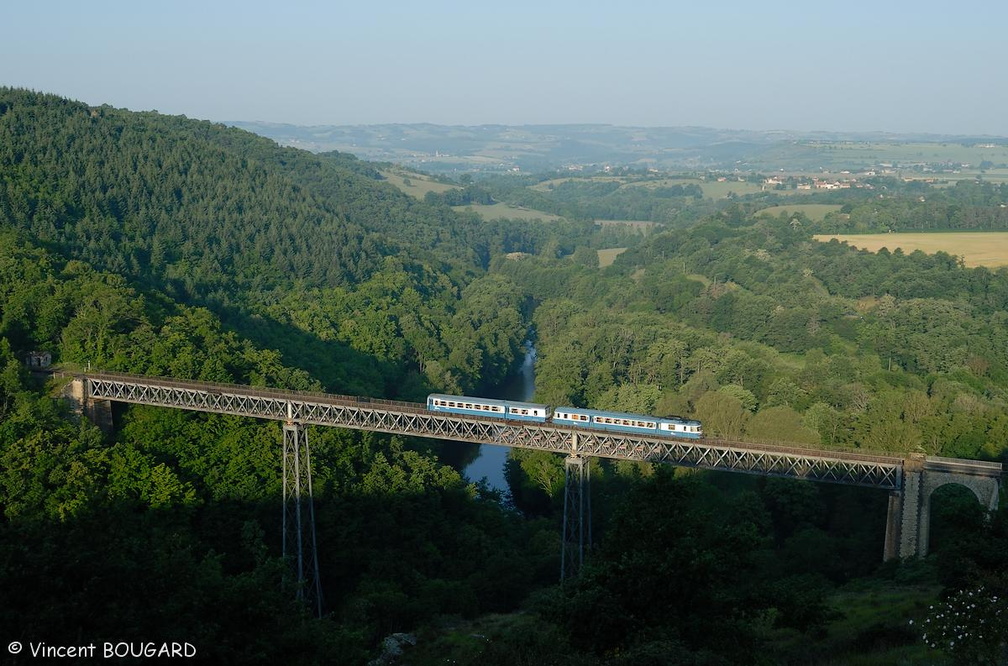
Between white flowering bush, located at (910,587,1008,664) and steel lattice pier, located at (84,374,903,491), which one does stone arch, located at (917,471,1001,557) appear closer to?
steel lattice pier, located at (84,374,903,491)

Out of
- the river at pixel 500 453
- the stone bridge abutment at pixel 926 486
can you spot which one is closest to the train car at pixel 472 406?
the river at pixel 500 453

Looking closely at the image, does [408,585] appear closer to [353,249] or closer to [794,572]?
[794,572]

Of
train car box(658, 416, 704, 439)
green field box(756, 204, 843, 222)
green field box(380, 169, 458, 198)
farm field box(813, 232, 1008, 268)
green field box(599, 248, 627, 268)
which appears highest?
green field box(380, 169, 458, 198)

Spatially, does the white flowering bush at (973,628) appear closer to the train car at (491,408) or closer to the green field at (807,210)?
the train car at (491,408)

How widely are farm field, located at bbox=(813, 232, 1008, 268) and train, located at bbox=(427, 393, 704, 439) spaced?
70.3 meters

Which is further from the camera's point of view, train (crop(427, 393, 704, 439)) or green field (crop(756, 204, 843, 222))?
green field (crop(756, 204, 843, 222))

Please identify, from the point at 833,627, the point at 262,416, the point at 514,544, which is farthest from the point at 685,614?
the point at 262,416

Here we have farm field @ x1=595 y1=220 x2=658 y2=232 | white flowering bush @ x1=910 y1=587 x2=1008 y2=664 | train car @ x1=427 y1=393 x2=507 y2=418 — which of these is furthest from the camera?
farm field @ x1=595 y1=220 x2=658 y2=232

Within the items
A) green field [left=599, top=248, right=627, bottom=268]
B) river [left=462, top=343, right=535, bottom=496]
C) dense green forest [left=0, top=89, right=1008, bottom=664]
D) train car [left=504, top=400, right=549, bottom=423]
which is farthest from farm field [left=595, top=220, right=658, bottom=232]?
train car [left=504, top=400, right=549, bottom=423]

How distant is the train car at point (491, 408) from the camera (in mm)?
41250

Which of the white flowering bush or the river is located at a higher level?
the white flowering bush

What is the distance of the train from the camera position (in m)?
39.2

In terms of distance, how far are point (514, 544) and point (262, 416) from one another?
41.3ft

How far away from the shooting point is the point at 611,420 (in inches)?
1572
